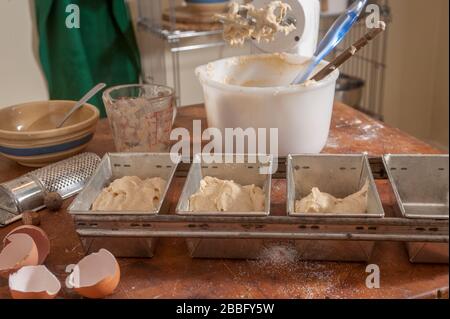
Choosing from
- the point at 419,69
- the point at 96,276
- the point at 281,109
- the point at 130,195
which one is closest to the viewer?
the point at 96,276

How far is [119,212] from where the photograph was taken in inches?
24.6

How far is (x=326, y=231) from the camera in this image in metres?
0.61

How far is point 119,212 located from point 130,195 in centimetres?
11

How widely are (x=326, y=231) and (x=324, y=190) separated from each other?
15 centimetres

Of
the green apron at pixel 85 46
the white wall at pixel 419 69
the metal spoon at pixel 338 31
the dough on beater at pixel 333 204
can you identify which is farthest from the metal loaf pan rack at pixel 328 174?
the white wall at pixel 419 69

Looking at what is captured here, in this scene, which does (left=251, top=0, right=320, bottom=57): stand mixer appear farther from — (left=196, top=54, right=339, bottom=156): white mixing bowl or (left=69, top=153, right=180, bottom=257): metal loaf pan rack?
(left=69, top=153, right=180, bottom=257): metal loaf pan rack

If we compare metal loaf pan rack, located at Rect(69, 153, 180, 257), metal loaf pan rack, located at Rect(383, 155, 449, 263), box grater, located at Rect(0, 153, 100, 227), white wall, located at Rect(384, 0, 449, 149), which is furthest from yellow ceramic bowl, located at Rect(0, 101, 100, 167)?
white wall, located at Rect(384, 0, 449, 149)

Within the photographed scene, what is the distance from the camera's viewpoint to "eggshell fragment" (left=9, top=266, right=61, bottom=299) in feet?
1.91

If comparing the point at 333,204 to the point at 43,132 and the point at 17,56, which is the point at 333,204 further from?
the point at 17,56

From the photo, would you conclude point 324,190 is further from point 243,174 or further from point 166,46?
point 166,46

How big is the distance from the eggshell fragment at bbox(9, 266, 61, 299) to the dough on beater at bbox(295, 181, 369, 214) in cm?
32

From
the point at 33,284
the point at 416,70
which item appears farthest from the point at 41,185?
the point at 416,70

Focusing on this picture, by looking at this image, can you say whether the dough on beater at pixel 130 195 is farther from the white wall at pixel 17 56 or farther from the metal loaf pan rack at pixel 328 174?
the white wall at pixel 17 56

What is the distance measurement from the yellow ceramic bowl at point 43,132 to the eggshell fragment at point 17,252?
258 millimetres
